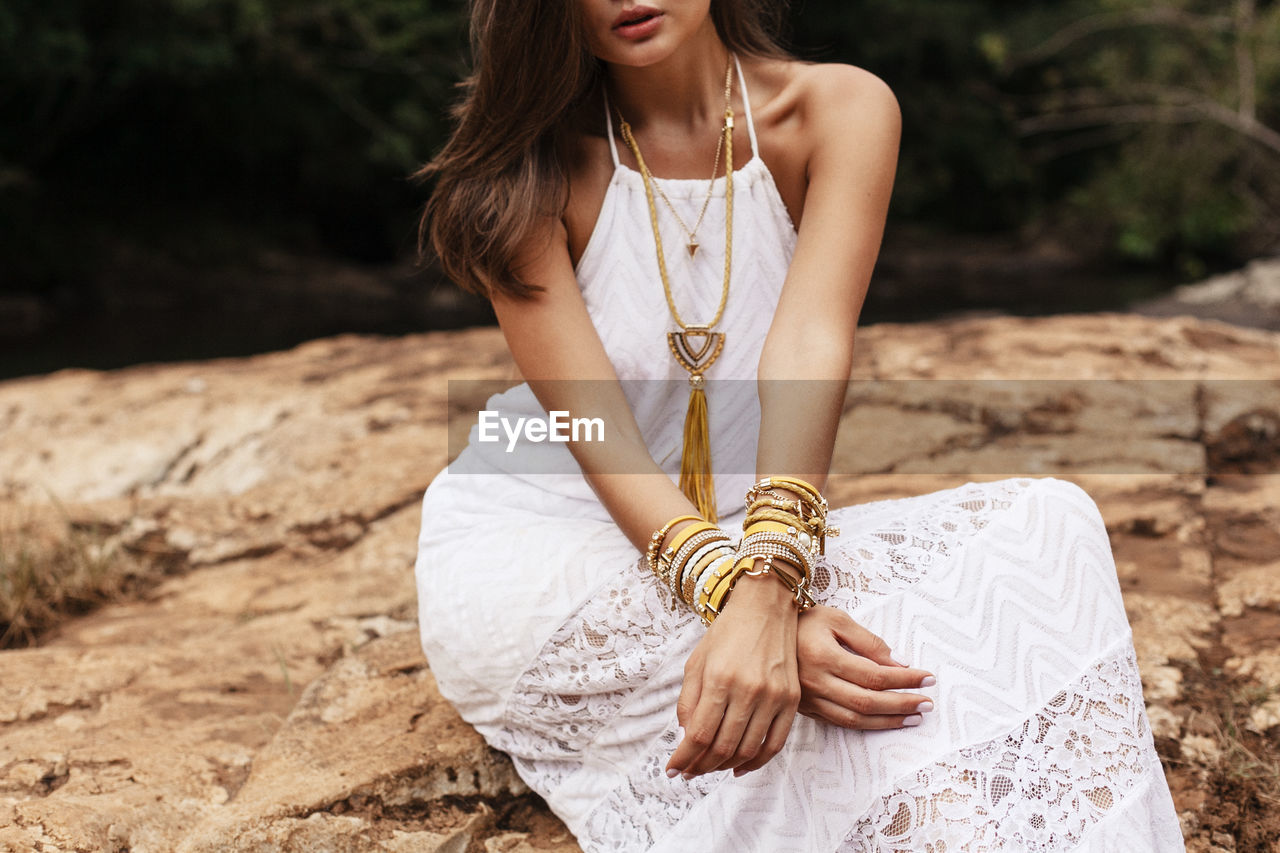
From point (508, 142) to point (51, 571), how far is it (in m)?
1.84

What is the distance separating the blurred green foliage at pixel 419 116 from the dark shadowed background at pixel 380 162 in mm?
36

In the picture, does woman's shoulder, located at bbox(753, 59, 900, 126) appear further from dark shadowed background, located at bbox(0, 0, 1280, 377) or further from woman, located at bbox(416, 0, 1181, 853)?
dark shadowed background, located at bbox(0, 0, 1280, 377)

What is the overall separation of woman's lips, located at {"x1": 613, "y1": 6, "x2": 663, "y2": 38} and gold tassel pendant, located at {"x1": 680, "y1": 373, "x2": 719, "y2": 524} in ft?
1.82

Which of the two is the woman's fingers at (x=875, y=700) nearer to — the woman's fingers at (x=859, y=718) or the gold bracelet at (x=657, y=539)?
the woman's fingers at (x=859, y=718)

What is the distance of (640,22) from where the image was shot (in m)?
1.67

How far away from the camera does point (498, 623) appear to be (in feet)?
5.13

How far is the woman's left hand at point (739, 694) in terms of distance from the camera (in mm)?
1254

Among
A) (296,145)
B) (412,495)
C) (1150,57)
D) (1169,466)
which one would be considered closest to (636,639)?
(412,495)

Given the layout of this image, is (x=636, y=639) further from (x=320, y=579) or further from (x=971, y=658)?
(x=320, y=579)

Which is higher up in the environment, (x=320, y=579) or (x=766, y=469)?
(x=766, y=469)

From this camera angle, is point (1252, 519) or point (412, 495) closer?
point (1252, 519)

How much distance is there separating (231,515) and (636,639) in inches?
80.3

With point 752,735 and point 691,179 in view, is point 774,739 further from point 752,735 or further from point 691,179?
point 691,179

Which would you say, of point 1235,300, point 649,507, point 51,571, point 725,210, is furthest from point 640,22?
point 1235,300
